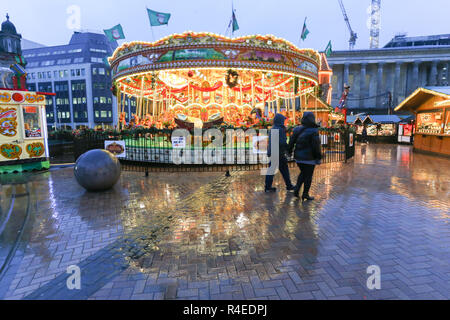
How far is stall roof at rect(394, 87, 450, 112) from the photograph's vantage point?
48.1 ft

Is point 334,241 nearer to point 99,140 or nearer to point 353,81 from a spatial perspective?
point 99,140

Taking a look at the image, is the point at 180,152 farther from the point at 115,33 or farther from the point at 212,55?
the point at 115,33

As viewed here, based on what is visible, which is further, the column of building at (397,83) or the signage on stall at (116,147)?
the column of building at (397,83)

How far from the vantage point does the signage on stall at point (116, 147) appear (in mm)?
10880

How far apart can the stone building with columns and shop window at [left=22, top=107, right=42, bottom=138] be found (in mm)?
64145

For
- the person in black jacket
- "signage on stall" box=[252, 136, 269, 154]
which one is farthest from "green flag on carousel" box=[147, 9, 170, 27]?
the person in black jacket

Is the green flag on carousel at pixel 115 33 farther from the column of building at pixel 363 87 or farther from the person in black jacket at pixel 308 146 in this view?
the column of building at pixel 363 87

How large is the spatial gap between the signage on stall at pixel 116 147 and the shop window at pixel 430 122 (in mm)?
18192

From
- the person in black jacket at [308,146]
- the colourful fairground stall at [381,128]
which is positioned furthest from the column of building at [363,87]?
the person in black jacket at [308,146]

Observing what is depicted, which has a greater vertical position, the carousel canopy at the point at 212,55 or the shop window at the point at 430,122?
the carousel canopy at the point at 212,55

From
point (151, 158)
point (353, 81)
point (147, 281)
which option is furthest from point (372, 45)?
point (147, 281)

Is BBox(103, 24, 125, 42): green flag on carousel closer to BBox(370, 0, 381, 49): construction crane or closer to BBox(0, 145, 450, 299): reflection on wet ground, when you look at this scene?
BBox(0, 145, 450, 299): reflection on wet ground

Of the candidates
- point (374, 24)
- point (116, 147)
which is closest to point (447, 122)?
point (116, 147)
